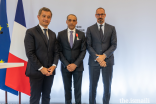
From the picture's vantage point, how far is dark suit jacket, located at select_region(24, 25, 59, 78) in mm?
1864

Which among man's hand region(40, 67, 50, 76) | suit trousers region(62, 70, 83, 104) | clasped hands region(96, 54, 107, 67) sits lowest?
suit trousers region(62, 70, 83, 104)

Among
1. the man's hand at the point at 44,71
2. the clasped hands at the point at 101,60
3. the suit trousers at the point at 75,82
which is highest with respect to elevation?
the clasped hands at the point at 101,60

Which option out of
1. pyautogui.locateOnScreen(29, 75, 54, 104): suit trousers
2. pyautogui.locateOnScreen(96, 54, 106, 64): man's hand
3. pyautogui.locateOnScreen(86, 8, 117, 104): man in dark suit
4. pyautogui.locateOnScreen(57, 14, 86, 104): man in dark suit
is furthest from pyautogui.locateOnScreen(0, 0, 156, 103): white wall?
pyautogui.locateOnScreen(29, 75, 54, 104): suit trousers

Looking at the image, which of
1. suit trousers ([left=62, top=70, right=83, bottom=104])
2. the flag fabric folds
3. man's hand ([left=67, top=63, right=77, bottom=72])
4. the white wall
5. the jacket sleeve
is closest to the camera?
the jacket sleeve

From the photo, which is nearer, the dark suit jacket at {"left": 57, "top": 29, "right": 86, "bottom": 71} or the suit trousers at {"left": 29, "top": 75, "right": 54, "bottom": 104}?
the suit trousers at {"left": 29, "top": 75, "right": 54, "bottom": 104}

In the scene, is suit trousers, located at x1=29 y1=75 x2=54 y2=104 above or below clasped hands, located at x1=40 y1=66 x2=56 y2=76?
below

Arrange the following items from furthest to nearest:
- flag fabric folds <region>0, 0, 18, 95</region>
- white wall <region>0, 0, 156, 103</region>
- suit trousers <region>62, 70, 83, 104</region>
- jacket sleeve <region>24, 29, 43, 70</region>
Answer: white wall <region>0, 0, 156, 103</region> < flag fabric folds <region>0, 0, 18, 95</region> < suit trousers <region>62, 70, 83, 104</region> < jacket sleeve <region>24, 29, 43, 70</region>

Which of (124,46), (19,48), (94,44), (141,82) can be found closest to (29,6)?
(19,48)

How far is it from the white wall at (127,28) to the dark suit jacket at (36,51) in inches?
47.7

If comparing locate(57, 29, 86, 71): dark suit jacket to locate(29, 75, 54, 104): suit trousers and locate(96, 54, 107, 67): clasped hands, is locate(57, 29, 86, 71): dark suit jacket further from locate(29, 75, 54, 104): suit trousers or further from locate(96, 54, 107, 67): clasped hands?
locate(29, 75, 54, 104): suit trousers

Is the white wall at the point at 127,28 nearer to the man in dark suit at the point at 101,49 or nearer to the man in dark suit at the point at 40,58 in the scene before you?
the man in dark suit at the point at 101,49

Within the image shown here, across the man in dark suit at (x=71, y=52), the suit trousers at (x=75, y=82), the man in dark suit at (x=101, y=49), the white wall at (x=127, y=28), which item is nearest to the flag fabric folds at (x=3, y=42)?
the white wall at (x=127, y=28)

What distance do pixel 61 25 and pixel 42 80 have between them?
157 centimetres

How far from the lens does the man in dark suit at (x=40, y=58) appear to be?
1.88m
